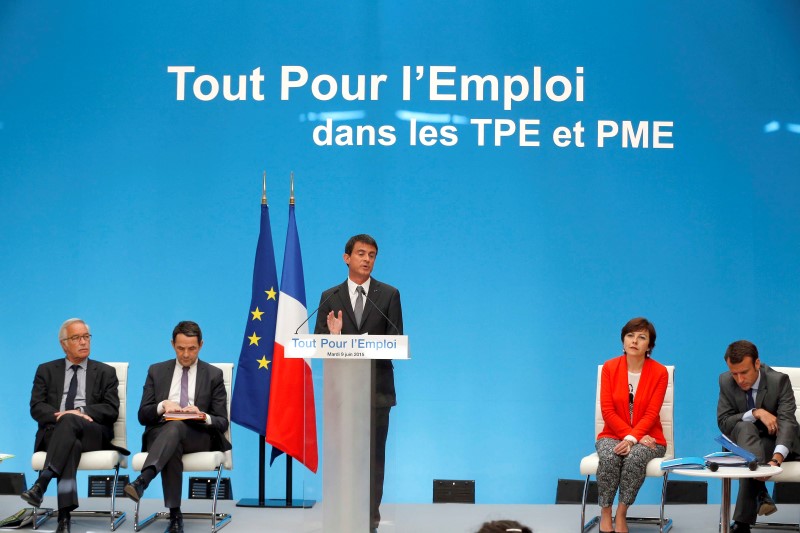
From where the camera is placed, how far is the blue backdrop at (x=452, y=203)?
6.72 metres

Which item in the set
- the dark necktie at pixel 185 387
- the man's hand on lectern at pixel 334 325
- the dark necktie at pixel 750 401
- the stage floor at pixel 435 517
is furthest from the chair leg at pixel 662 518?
the dark necktie at pixel 185 387

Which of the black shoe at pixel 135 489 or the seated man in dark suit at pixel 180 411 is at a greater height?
the seated man in dark suit at pixel 180 411

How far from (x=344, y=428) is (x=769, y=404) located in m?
2.38

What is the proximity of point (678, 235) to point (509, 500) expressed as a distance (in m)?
2.09

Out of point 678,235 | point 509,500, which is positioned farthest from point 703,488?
point 678,235

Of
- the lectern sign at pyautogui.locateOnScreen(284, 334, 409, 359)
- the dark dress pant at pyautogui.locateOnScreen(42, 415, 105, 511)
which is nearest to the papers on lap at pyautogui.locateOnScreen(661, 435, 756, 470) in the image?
the lectern sign at pyautogui.locateOnScreen(284, 334, 409, 359)

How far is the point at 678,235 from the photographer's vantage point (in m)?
6.74

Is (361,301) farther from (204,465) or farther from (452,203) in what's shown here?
(452,203)

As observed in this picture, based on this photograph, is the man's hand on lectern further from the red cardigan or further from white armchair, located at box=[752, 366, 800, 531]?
white armchair, located at box=[752, 366, 800, 531]

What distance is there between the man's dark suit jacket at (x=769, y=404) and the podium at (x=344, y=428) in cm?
212

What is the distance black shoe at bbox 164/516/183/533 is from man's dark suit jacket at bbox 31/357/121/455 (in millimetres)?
513

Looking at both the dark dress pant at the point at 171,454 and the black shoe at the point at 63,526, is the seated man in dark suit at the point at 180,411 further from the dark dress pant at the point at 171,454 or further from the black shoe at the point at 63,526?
the black shoe at the point at 63,526

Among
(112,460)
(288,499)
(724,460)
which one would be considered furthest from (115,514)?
(724,460)

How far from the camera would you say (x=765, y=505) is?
5078 mm
